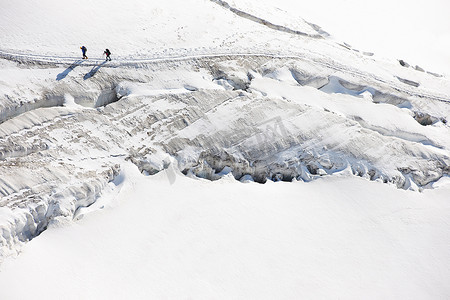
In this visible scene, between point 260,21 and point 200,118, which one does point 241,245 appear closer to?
point 200,118

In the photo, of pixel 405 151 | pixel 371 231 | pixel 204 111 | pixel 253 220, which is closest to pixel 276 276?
pixel 253 220

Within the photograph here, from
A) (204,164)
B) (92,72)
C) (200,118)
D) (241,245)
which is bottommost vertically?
(241,245)

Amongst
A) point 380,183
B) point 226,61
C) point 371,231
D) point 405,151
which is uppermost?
point 226,61

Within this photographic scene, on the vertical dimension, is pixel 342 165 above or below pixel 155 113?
below

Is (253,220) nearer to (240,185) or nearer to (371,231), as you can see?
(240,185)

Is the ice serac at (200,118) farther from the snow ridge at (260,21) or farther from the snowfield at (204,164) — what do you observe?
the snow ridge at (260,21)

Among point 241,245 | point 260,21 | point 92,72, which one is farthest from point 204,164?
point 260,21

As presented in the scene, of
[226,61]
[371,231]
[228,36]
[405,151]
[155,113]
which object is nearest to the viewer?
[371,231]
